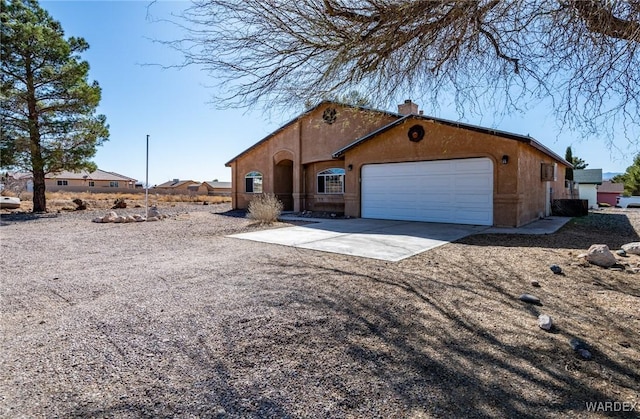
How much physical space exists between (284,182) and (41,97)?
1290 centimetres

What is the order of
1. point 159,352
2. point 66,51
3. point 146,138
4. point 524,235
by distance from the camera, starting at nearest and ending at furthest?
point 159,352, point 524,235, point 146,138, point 66,51

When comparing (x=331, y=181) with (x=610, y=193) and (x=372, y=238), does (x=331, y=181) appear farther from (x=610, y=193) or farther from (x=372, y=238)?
(x=610, y=193)

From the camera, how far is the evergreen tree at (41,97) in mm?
15734

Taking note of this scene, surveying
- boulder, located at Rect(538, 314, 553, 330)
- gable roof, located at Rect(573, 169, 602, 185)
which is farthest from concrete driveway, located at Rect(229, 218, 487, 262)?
gable roof, located at Rect(573, 169, 602, 185)

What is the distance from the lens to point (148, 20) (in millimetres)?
4586

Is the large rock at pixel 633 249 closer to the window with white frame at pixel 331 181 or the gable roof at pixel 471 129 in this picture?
the gable roof at pixel 471 129

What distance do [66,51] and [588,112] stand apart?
21.3 m

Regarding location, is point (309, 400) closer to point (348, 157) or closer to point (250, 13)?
point (250, 13)

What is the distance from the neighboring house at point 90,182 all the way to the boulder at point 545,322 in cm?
5634

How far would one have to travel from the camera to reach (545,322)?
3.43 metres

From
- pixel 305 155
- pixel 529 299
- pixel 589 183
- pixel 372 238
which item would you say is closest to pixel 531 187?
pixel 372 238

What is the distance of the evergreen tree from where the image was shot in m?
15.7

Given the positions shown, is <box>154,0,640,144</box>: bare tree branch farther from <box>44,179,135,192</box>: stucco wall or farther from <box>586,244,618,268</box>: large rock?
<box>44,179,135,192</box>: stucco wall

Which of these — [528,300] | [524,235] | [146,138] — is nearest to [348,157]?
[524,235]
